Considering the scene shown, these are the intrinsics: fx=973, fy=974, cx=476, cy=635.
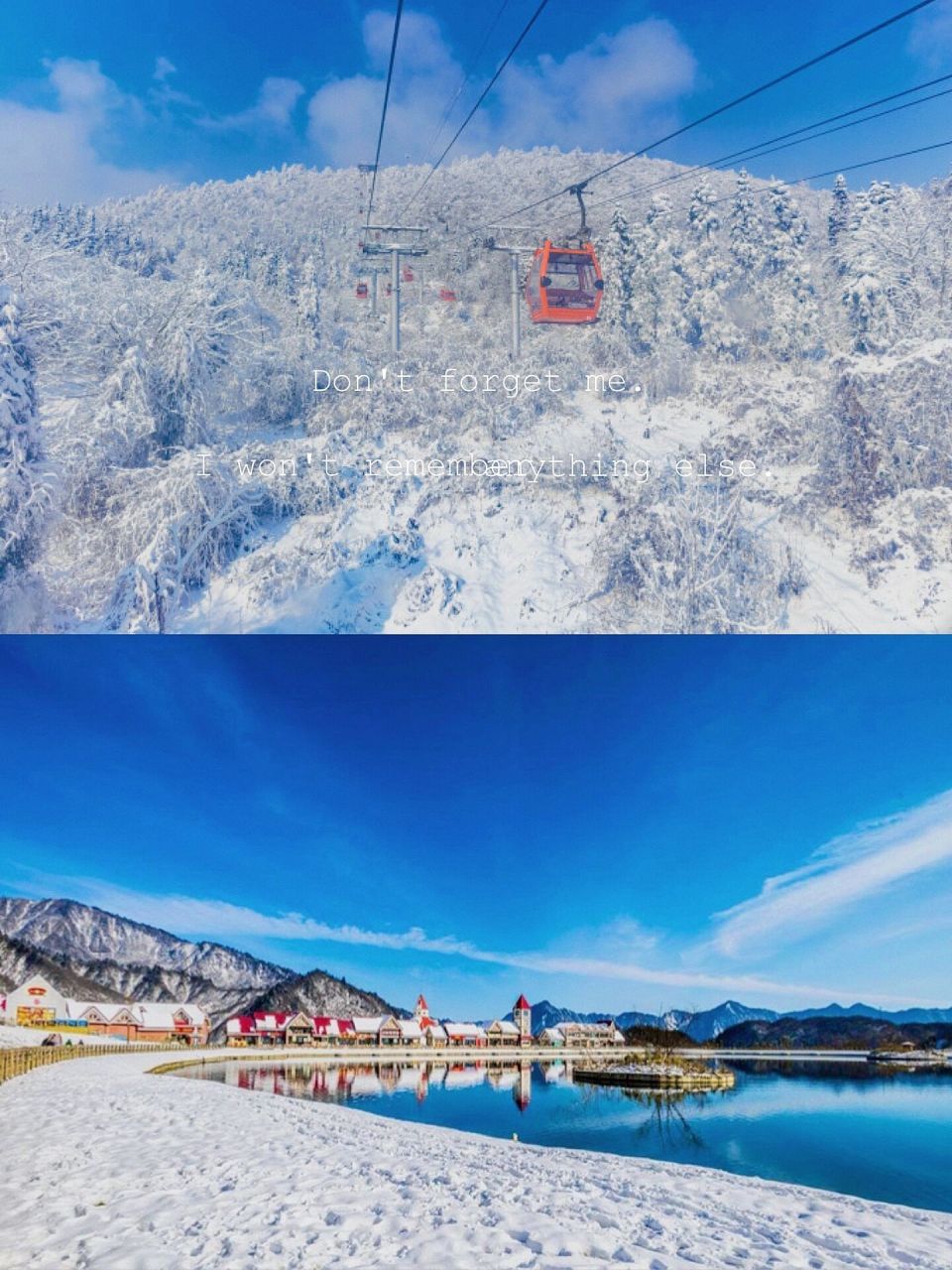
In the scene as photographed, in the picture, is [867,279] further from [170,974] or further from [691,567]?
[170,974]

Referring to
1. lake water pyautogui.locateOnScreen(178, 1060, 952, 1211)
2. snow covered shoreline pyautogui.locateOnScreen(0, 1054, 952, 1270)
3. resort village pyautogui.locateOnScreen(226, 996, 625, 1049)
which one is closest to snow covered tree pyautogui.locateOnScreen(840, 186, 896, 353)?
lake water pyautogui.locateOnScreen(178, 1060, 952, 1211)

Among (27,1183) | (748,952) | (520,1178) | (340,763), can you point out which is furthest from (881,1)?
(27,1183)

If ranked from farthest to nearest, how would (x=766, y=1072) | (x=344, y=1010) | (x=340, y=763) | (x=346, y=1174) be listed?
(x=766, y=1072) → (x=344, y=1010) → (x=340, y=763) → (x=346, y=1174)

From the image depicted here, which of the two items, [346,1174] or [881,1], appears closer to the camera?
[346,1174]

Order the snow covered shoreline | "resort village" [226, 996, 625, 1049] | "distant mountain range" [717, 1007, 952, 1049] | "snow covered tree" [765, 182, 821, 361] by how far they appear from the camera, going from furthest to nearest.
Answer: "distant mountain range" [717, 1007, 952, 1049] → "resort village" [226, 996, 625, 1049] → "snow covered tree" [765, 182, 821, 361] → the snow covered shoreline

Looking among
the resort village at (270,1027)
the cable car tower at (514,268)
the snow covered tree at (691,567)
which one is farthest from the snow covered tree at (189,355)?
the resort village at (270,1027)

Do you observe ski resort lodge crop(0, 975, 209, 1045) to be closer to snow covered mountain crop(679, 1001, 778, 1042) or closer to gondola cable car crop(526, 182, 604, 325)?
snow covered mountain crop(679, 1001, 778, 1042)

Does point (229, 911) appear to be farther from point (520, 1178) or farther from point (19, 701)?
point (520, 1178)
